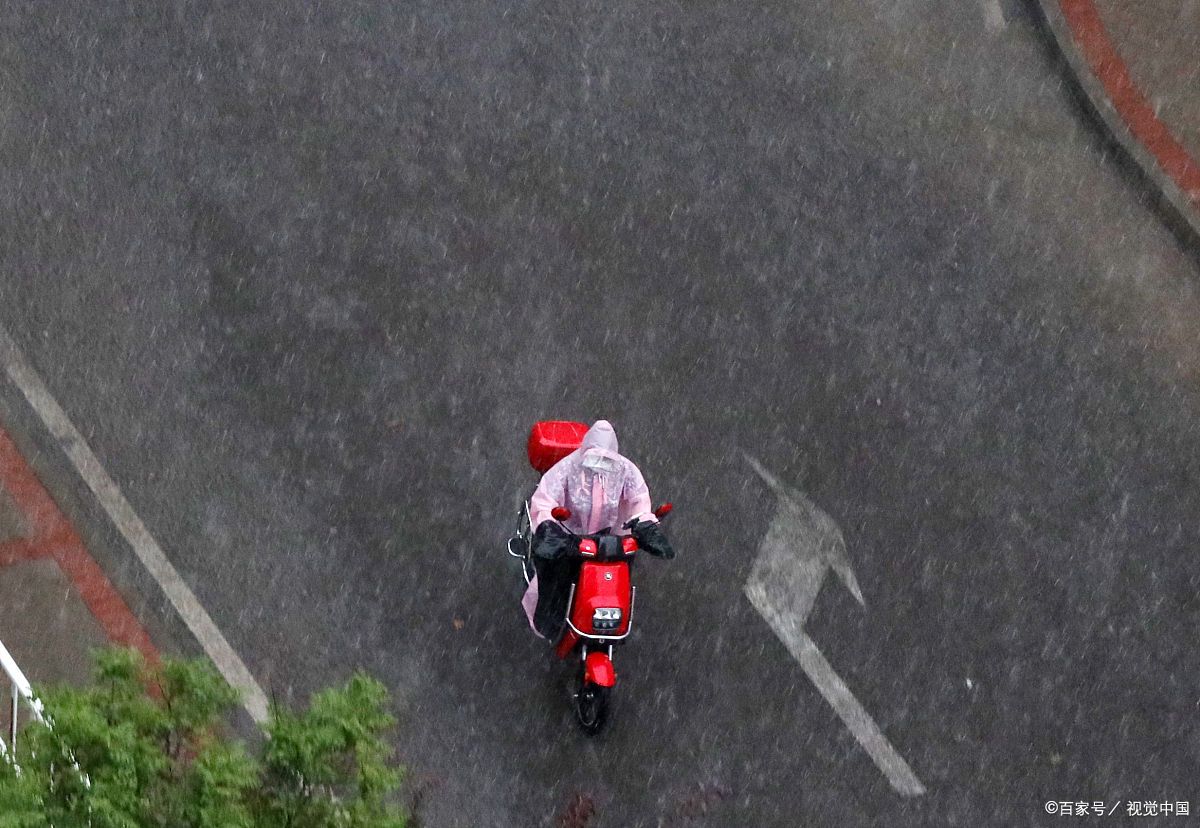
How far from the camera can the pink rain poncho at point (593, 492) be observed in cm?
852

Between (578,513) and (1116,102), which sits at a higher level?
(1116,102)

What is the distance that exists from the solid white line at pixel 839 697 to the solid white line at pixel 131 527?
3376 millimetres

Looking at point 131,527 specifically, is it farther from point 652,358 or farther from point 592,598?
point 652,358

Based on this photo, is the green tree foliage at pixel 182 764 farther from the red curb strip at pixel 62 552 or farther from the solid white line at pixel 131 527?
the red curb strip at pixel 62 552

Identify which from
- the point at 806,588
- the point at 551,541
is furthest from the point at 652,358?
the point at 551,541

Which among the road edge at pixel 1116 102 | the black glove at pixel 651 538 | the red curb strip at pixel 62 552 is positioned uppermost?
the road edge at pixel 1116 102

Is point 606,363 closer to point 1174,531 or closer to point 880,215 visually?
point 880,215

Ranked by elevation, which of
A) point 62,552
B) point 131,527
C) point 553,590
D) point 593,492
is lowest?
point 62,552

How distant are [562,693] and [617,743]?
48 cm

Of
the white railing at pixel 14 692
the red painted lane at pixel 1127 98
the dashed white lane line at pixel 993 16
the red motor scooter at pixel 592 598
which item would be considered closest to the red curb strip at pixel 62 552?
the white railing at pixel 14 692

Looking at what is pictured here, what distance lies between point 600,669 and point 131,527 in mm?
3349

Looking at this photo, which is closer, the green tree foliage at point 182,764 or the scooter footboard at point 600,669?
the green tree foliage at point 182,764

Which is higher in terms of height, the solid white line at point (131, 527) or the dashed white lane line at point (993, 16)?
the dashed white lane line at point (993, 16)

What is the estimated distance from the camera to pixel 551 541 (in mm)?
8352
